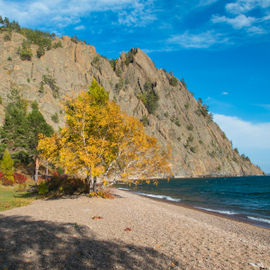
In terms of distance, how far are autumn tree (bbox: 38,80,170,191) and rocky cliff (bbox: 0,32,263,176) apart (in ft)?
155

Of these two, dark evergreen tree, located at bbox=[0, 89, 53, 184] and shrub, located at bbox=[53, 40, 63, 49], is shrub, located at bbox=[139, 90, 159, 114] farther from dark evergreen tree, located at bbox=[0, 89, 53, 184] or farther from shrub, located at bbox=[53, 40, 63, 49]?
dark evergreen tree, located at bbox=[0, 89, 53, 184]

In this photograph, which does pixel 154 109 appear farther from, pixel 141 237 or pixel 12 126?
pixel 141 237

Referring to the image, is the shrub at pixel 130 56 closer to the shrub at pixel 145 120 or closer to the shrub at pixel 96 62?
the shrub at pixel 96 62

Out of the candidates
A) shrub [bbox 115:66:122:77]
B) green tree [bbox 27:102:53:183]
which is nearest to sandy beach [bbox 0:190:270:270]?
green tree [bbox 27:102:53:183]

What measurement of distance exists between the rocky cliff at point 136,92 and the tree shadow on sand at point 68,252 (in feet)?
190

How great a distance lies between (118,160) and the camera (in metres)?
18.9

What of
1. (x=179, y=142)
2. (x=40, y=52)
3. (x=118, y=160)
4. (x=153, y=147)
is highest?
(x=40, y=52)

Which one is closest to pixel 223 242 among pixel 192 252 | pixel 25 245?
pixel 192 252

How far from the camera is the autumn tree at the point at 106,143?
1670cm

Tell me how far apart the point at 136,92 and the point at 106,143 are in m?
106

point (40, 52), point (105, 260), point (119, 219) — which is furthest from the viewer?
point (40, 52)

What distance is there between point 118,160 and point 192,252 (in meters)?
13.2

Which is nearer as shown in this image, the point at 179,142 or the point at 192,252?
the point at 192,252

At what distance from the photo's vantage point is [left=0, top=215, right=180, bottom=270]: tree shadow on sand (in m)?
4.75
